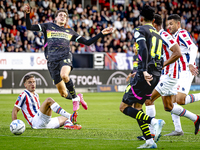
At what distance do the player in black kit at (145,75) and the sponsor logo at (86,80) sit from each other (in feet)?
45.5

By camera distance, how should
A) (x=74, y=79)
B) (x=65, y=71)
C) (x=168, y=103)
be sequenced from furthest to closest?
(x=74, y=79) < (x=65, y=71) < (x=168, y=103)

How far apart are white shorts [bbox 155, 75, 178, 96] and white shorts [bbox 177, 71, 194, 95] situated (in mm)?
415

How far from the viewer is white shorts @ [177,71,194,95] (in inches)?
269

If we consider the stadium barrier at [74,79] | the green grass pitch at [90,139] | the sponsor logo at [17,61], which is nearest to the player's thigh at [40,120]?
the green grass pitch at [90,139]

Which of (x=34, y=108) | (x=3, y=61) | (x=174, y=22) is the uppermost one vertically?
(x=174, y=22)

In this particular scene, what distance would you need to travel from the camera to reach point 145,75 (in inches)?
189

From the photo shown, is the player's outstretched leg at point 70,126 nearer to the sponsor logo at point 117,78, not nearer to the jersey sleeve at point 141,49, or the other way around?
the jersey sleeve at point 141,49

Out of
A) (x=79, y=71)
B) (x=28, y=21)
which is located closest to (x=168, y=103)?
(x=28, y=21)

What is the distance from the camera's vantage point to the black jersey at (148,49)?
484cm

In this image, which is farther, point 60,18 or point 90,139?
point 60,18

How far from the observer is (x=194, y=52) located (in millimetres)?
6902

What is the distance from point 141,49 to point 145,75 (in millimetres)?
377

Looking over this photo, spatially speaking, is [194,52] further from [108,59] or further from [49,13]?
[49,13]

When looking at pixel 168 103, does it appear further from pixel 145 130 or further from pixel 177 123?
pixel 145 130
